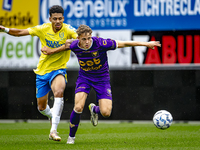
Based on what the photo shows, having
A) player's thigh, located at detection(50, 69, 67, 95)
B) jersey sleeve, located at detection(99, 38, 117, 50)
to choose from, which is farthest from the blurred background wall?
jersey sleeve, located at detection(99, 38, 117, 50)

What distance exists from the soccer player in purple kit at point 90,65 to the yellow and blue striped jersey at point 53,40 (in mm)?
295

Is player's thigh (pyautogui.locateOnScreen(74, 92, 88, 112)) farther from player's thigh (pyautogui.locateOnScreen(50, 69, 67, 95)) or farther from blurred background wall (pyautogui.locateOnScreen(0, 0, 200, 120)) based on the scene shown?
blurred background wall (pyautogui.locateOnScreen(0, 0, 200, 120))

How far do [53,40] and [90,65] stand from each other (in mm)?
935

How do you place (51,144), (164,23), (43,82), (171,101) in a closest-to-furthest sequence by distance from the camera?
(51,144), (43,82), (171,101), (164,23)

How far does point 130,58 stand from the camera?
35.9 feet

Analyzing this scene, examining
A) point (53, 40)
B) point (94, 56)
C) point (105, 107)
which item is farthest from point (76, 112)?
point (53, 40)

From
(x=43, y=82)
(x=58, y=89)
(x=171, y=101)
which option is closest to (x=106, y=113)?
(x=58, y=89)

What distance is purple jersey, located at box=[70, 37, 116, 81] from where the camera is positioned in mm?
6453

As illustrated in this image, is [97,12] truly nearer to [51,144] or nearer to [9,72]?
[9,72]

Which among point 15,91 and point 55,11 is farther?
point 15,91

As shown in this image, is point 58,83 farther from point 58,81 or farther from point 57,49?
point 57,49

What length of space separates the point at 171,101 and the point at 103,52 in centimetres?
436

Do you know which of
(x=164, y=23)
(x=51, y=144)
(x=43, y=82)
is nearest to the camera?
(x=51, y=144)

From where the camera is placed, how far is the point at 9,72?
10992mm
